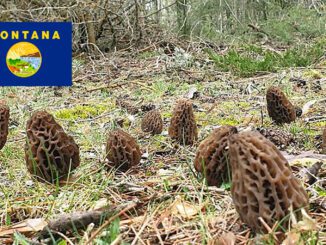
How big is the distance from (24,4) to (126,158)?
22.2ft

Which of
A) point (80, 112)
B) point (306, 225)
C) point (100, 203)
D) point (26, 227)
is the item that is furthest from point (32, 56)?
point (306, 225)

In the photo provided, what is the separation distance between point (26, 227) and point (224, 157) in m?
0.93

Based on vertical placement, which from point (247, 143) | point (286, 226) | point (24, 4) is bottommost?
point (286, 226)

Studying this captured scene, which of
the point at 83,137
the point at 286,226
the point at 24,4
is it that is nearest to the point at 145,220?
the point at 286,226

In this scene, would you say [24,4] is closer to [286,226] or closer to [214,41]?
[214,41]

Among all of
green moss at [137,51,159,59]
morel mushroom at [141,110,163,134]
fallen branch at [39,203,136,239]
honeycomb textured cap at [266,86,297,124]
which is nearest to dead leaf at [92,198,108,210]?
fallen branch at [39,203,136,239]

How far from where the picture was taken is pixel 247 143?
1.63 metres

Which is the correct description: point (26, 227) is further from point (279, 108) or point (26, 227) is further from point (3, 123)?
point (279, 108)

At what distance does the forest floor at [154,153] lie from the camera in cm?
184

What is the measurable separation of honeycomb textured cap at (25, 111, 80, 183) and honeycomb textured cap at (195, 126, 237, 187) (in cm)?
74

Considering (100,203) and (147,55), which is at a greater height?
(147,55)

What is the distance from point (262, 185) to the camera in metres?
1.59

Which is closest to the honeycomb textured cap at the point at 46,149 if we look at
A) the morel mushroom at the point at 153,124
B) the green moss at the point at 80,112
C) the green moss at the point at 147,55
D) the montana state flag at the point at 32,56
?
the morel mushroom at the point at 153,124

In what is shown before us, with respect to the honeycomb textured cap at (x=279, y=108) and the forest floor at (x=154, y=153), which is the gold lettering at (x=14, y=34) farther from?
the honeycomb textured cap at (x=279, y=108)
